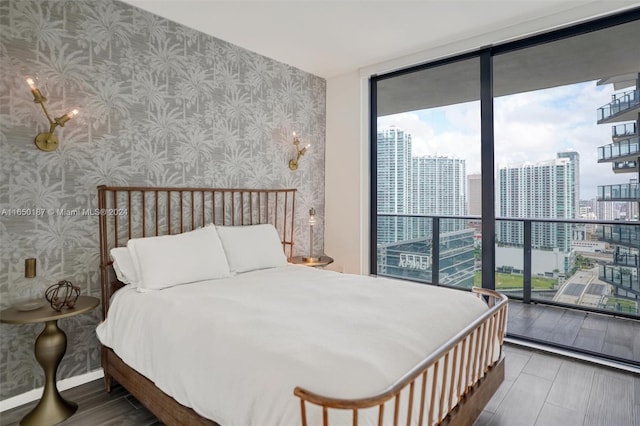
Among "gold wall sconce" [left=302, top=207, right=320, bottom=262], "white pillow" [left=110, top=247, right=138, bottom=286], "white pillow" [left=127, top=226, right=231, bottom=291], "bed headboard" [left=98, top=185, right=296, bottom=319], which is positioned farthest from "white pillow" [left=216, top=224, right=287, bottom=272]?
"white pillow" [left=110, top=247, right=138, bottom=286]

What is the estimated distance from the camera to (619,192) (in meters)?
3.17

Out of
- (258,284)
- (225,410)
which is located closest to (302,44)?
(258,284)

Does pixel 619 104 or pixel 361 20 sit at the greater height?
pixel 361 20

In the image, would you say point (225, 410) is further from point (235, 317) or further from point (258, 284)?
point (258, 284)

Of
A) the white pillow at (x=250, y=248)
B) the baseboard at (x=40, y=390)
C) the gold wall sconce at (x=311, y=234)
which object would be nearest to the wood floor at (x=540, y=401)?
the baseboard at (x=40, y=390)

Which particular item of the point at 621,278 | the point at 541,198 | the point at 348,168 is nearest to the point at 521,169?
the point at 541,198

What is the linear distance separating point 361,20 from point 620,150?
8.28ft

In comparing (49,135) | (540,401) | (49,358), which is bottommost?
(540,401)

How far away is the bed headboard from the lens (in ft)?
8.25

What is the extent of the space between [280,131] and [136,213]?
1.72 meters

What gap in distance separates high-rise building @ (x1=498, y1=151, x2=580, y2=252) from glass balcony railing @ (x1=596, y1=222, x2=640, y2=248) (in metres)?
0.28

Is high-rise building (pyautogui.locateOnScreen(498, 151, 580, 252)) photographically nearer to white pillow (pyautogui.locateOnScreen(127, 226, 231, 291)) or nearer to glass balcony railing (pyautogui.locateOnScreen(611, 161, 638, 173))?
glass balcony railing (pyautogui.locateOnScreen(611, 161, 638, 173))

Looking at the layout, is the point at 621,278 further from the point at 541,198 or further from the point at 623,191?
the point at 541,198

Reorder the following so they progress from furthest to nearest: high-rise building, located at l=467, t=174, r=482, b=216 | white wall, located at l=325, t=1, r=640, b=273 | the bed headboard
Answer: white wall, located at l=325, t=1, r=640, b=273 < high-rise building, located at l=467, t=174, r=482, b=216 < the bed headboard
